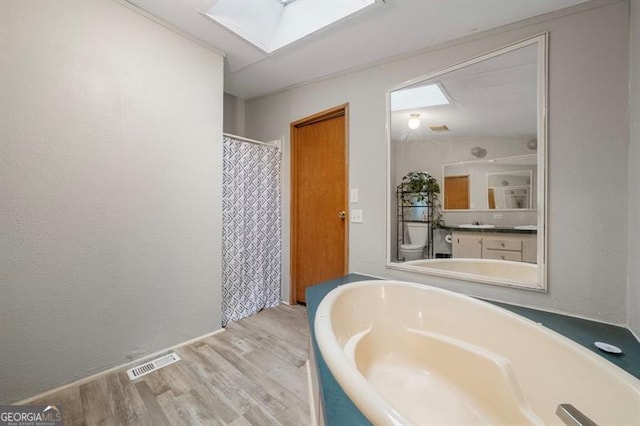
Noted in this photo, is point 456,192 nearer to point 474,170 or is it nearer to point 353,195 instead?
point 474,170

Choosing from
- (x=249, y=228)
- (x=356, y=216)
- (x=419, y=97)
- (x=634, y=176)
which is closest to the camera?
(x=634, y=176)

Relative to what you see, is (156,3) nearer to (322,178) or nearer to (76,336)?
(322,178)

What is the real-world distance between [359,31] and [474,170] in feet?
3.90

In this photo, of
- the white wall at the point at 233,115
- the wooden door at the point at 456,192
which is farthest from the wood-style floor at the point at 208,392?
the white wall at the point at 233,115

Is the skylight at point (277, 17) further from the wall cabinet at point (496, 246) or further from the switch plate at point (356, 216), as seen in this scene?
the wall cabinet at point (496, 246)

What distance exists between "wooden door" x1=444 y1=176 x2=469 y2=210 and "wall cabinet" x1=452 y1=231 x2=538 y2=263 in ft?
0.63

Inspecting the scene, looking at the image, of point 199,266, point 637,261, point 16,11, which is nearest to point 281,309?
point 199,266

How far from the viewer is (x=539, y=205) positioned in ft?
4.49

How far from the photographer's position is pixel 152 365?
1554mm

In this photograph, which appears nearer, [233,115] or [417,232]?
[417,232]

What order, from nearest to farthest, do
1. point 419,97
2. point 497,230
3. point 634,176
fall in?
point 634,176 < point 497,230 < point 419,97

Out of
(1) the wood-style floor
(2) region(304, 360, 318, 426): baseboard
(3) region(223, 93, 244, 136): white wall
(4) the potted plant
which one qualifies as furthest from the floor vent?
(3) region(223, 93, 244, 136): white wall

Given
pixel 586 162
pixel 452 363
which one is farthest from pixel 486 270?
pixel 586 162

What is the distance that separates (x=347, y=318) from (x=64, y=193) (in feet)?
5.58
